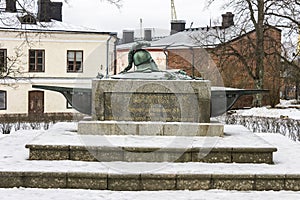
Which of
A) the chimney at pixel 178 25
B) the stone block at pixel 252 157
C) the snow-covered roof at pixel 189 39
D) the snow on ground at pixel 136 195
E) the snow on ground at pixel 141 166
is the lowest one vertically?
the snow on ground at pixel 136 195

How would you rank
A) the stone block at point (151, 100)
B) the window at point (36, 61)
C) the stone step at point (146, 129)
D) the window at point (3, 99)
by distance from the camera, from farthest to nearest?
the window at point (36, 61), the window at point (3, 99), the stone block at point (151, 100), the stone step at point (146, 129)

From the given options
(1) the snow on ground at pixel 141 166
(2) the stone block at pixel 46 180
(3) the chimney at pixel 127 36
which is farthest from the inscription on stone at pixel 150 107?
(3) the chimney at pixel 127 36

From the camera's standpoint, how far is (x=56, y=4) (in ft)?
110

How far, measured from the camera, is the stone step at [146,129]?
1002 cm

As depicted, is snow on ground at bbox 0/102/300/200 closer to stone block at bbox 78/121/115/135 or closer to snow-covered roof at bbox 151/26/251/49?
stone block at bbox 78/121/115/135

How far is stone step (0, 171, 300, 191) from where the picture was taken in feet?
26.2

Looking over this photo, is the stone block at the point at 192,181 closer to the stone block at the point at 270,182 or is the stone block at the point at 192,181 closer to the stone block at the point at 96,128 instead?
the stone block at the point at 270,182

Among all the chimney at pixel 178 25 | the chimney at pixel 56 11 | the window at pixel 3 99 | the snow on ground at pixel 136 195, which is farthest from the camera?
the chimney at pixel 178 25

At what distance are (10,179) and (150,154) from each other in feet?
7.64

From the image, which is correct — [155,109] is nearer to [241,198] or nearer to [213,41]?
[241,198]

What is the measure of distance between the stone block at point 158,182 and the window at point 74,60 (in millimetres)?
23473

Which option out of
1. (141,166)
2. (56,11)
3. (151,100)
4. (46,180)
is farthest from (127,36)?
(46,180)

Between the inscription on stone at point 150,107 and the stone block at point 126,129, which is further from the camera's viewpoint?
the inscription on stone at point 150,107

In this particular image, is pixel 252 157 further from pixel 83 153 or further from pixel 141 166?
pixel 83 153
